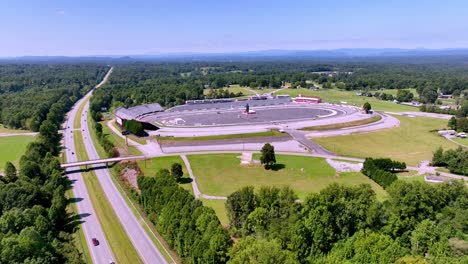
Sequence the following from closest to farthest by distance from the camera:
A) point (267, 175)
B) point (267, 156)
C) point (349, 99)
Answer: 1. point (267, 175)
2. point (267, 156)
3. point (349, 99)

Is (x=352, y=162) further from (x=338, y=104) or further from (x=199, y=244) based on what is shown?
(x=338, y=104)

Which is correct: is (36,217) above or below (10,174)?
above

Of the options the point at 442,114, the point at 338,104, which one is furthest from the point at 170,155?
the point at 442,114

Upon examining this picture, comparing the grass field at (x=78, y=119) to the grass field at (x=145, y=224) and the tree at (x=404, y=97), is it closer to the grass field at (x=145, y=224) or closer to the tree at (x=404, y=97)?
the grass field at (x=145, y=224)

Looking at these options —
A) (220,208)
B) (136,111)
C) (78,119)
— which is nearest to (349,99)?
(136,111)

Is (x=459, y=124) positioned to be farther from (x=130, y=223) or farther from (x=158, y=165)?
(x=130, y=223)

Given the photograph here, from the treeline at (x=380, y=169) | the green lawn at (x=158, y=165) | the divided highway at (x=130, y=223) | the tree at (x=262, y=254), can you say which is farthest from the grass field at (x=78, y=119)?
the tree at (x=262, y=254)
